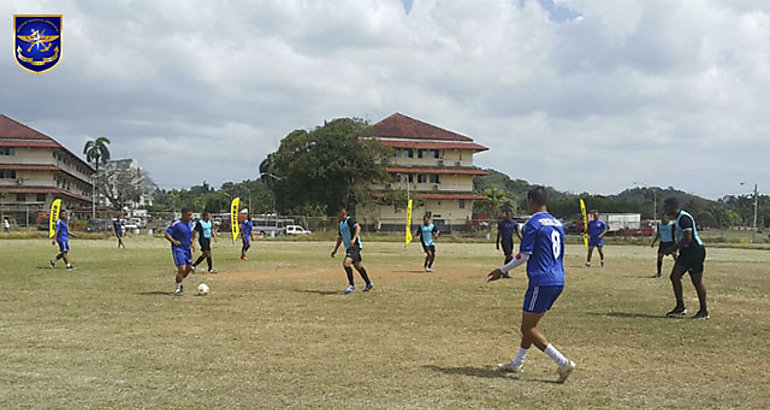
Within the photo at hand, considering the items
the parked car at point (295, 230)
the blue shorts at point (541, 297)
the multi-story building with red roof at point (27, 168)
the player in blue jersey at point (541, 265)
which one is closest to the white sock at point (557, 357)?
the player in blue jersey at point (541, 265)

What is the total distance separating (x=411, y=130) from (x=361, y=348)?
7329cm

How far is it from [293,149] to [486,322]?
6394 centimetres

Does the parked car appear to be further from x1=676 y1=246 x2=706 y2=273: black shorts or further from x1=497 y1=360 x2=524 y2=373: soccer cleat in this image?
x1=497 y1=360 x2=524 y2=373: soccer cleat

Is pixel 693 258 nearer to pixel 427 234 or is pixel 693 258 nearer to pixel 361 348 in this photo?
pixel 361 348

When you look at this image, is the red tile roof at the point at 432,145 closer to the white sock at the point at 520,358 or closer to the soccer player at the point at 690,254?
the soccer player at the point at 690,254

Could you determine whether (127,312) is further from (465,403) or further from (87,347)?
(465,403)

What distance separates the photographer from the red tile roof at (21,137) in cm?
7306

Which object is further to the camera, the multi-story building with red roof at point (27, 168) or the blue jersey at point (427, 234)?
the multi-story building with red roof at point (27, 168)

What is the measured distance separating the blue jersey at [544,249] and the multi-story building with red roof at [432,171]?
68035 mm

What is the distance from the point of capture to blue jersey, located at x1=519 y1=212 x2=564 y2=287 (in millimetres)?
7043

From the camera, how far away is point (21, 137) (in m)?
73.9

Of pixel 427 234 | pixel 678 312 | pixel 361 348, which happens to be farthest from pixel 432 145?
pixel 361 348

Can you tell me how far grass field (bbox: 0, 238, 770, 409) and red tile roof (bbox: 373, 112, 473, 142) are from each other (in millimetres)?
64374

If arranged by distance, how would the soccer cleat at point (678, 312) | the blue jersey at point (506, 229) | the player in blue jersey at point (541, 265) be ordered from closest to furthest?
the player in blue jersey at point (541, 265) < the soccer cleat at point (678, 312) < the blue jersey at point (506, 229)
